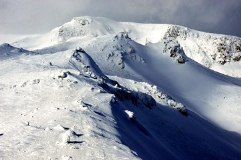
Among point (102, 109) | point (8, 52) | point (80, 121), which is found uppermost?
point (8, 52)

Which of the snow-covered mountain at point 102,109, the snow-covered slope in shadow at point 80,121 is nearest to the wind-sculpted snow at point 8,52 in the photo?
the snow-covered mountain at point 102,109

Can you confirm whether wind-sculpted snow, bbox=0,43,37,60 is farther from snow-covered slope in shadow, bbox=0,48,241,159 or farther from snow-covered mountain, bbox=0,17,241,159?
snow-covered slope in shadow, bbox=0,48,241,159

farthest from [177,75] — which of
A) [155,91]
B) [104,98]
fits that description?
[104,98]

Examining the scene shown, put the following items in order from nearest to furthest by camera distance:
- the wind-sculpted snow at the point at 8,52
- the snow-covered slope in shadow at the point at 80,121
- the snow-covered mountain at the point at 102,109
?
1. the snow-covered slope in shadow at the point at 80,121
2. the snow-covered mountain at the point at 102,109
3. the wind-sculpted snow at the point at 8,52

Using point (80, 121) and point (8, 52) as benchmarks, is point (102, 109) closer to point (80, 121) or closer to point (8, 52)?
point (80, 121)

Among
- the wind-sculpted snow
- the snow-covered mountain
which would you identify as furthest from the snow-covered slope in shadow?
the wind-sculpted snow

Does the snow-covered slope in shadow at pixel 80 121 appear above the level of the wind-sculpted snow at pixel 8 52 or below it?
below

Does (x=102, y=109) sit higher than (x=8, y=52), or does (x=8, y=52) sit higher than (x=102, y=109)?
(x=8, y=52)

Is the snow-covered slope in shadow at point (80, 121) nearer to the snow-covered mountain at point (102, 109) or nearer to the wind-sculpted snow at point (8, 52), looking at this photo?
the snow-covered mountain at point (102, 109)

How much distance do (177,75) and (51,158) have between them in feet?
235

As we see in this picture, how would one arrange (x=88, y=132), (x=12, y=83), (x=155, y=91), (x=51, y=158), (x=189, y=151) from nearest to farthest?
(x=51, y=158) < (x=88, y=132) < (x=12, y=83) < (x=189, y=151) < (x=155, y=91)

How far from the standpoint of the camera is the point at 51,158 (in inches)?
663

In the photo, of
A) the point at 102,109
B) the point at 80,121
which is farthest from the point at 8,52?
the point at 80,121

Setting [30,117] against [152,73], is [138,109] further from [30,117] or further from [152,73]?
[152,73]
